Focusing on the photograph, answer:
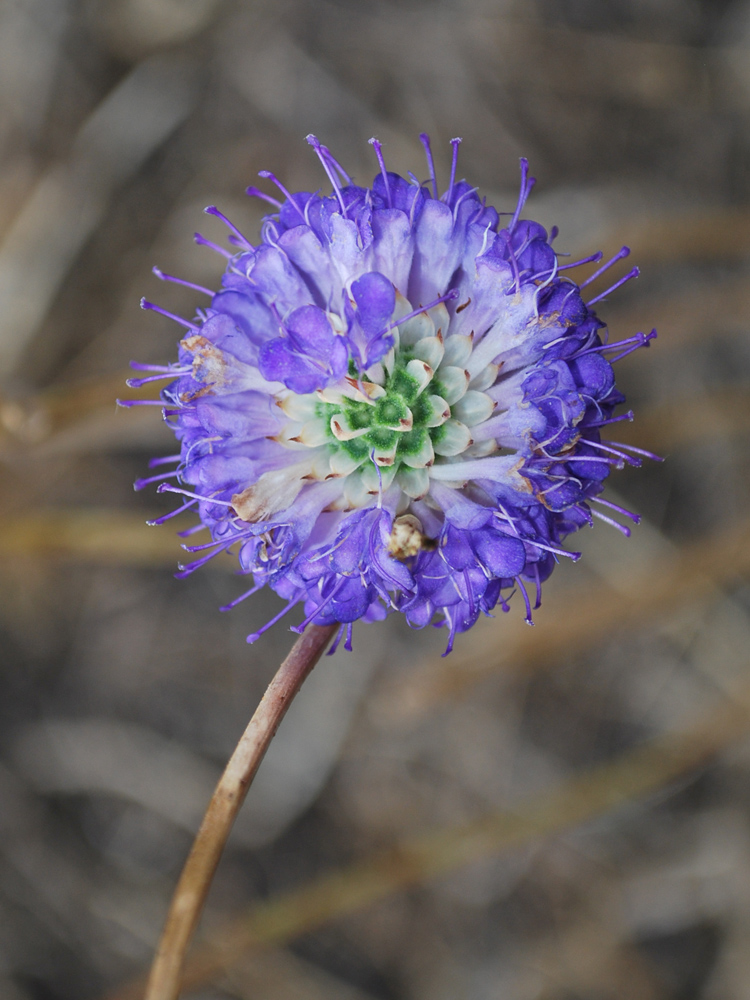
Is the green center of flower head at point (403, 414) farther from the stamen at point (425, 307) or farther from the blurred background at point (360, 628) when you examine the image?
the blurred background at point (360, 628)

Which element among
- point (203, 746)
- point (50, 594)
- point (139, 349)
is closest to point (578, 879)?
point (203, 746)

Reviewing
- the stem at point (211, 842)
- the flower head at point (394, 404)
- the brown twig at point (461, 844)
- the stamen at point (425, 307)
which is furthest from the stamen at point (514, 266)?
the brown twig at point (461, 844)

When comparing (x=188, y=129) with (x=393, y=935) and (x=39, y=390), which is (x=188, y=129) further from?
(x=393, y=935)

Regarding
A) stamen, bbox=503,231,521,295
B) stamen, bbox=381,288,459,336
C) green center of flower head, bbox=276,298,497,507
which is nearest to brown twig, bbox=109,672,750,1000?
green center of flower head, bbox=276,298,497,507

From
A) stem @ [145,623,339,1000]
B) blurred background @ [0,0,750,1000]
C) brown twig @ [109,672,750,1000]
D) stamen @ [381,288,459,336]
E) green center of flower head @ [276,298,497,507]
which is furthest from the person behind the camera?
blurred background @ [0,0,750,1000]

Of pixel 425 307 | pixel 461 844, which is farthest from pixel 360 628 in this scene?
pixel 425 307

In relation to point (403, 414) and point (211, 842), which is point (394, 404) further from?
point (211, 842)

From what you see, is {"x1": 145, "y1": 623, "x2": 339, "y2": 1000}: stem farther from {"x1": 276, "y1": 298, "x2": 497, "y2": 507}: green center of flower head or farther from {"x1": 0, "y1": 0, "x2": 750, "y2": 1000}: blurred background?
{"x1": 0, "y1": 0, "x2": 750, "y2": 1000}: blurred background
